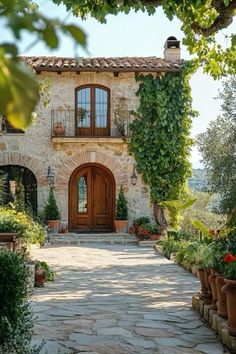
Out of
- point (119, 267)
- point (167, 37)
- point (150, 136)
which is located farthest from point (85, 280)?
point (167, 37)

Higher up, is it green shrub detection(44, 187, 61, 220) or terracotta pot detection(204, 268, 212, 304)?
green shrub detection(44, 187, 61, 220)

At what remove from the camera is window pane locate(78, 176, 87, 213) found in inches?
699

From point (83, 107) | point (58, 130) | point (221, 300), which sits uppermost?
point (83, 107)

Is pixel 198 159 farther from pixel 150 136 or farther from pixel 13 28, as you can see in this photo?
pixel 13 28

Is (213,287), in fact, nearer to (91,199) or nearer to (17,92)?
(17,92)

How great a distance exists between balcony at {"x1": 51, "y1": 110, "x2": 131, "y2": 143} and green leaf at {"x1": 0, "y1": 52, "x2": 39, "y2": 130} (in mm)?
16577

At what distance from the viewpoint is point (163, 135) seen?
17.2m

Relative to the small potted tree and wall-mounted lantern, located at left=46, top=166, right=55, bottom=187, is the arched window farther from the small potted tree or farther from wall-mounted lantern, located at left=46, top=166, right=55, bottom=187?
the small potted tree

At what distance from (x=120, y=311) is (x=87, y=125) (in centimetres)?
1204

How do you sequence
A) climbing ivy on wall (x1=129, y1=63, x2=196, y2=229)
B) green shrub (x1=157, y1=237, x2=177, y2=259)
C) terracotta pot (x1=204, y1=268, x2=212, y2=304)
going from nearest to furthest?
1. terracotta pot (x1=204, y1=268, x2=212, y2=304)
2. green shrub (x1=157, y1=237, x2=177, y2=259)
3. climbing ivy on wall (x1=129, y1=63, x2=196, y2=229)

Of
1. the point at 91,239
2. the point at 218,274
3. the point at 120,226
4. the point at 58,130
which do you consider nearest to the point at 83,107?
the point at 58,130

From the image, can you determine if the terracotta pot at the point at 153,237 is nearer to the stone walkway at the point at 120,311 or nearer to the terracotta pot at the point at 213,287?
the stone walkway at the point at 120,311

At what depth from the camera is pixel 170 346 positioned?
4.57m

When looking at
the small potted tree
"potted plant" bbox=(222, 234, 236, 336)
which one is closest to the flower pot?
the small potted tree
